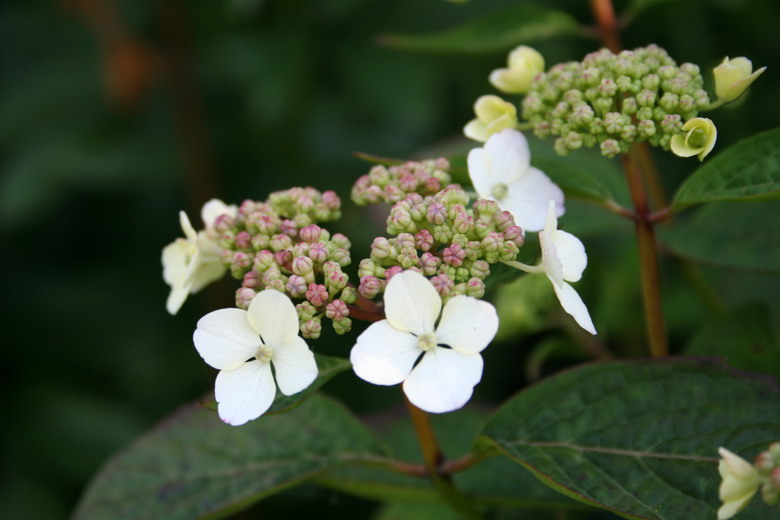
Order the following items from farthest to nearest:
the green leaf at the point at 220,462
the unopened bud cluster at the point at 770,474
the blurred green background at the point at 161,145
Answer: the blurred green background at the point at 161,145 → the green leaf at the point at 220,462 → the unopened bud cluster at the point at 770,474

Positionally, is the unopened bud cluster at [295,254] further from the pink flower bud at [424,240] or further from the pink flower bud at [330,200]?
the pink flower bud at [424,240]

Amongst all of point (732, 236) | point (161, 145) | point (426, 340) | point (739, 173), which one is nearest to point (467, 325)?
point (426, 340)

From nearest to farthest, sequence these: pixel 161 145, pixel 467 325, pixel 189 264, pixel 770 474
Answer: pixel 770 474 < pixel 467 325 < pixel 189 264 < pixel 161 145

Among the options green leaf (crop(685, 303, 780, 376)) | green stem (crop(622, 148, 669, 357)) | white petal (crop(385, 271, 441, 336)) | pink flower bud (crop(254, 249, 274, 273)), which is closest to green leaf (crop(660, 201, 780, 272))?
green leaf (crop(685, 303, 780, 376))

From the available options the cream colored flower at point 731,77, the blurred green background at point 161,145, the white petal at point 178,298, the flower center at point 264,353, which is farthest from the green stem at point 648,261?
the blurred green background at point 161,145

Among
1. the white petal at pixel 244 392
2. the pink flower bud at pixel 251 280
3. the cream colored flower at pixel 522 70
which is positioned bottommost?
the white petal at pixel 244 392

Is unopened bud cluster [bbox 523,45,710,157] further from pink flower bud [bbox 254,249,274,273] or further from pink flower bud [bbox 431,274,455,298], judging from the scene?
pink flower bud [bbox 254,249,274,273]

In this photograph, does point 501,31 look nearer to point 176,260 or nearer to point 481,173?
point 481,173
